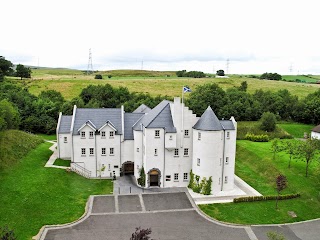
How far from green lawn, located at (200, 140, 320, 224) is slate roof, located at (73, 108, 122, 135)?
71.7 feet

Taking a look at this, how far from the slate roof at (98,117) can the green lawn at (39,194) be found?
852 cm

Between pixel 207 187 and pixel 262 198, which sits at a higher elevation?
pixel 207 187

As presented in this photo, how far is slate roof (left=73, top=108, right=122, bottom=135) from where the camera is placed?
→ 54.0m

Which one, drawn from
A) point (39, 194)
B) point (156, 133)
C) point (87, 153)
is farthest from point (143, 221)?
point (87, 153)

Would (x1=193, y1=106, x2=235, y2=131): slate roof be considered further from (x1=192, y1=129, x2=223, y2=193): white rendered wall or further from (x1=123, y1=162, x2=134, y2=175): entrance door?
(x1=123, y1=162, x2=134, y2=175): entrance door

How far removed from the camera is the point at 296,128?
307ft

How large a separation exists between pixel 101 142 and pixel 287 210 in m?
30.1

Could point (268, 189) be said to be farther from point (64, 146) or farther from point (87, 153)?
point (64, 146)

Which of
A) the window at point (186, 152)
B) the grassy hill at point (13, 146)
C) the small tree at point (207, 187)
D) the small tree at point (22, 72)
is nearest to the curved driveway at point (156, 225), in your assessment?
the small tree at point (207, 187)

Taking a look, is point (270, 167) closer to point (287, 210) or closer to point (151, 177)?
point (287, 210)

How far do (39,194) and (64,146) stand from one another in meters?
16.2

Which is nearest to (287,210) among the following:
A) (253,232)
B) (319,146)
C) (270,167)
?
(253,232)

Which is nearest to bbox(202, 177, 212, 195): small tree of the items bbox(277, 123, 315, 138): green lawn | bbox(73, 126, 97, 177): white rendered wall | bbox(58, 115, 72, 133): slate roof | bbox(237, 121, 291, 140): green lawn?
bbox(73, 126, 97, 177): white rendered wall

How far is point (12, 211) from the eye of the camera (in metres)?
37.0
